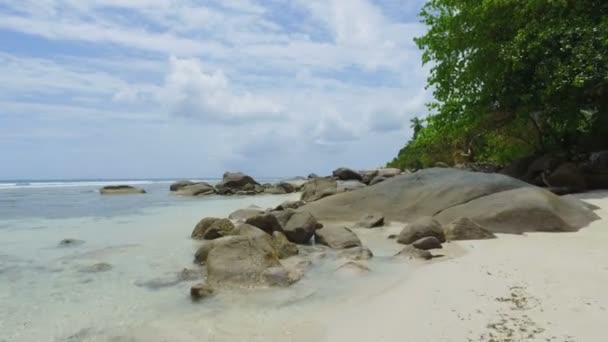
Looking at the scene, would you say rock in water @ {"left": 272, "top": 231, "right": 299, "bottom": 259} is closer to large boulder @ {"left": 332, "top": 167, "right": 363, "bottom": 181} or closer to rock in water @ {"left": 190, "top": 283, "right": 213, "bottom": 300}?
rock in water @ {"left": 190, "top": 283, "right": 213, "bottom": 300}

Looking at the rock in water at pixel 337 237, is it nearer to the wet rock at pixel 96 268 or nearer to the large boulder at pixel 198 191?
the wet rock at pixel 96 268

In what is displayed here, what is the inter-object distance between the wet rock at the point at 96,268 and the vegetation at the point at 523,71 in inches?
416

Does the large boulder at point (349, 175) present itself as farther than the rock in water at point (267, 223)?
Yes

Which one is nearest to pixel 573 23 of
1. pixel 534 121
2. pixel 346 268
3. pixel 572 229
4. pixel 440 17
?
pixel 534 121

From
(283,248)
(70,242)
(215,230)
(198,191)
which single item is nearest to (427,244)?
(283,248)

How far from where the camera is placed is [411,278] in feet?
A: 16.1

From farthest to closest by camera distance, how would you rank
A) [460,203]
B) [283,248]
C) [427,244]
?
[460,203] < [283,248] < [427,244]

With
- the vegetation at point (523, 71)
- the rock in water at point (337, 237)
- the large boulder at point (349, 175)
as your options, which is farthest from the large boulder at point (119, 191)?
the rock in water at point (337, 237)

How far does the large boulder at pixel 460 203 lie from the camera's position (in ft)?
24.5

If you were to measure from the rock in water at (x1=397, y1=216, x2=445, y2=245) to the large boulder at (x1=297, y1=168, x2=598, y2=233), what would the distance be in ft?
3.65

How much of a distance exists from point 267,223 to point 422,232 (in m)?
2.46

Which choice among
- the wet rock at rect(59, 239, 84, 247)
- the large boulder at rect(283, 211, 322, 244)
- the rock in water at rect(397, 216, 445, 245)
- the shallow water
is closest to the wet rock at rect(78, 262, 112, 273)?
the shallow water

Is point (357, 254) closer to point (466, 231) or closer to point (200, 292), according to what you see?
point (466, 231)

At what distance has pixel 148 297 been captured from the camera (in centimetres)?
468
